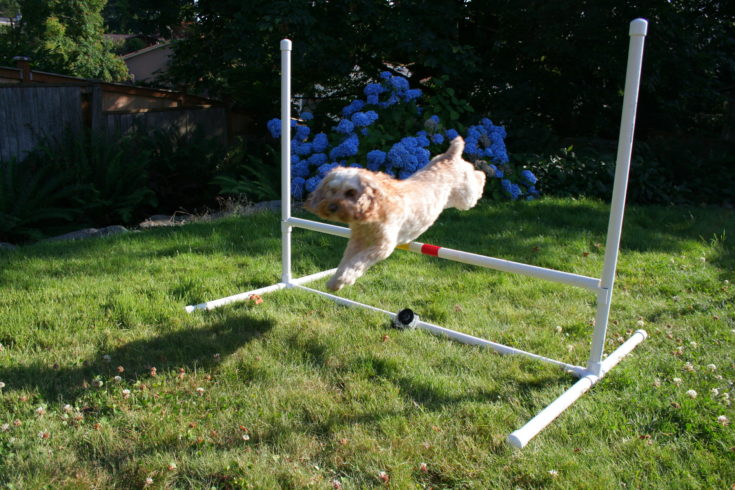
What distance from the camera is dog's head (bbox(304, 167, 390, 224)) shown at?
2.34 m

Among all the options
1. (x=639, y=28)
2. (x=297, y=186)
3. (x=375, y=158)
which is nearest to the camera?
(x=639, y=28)

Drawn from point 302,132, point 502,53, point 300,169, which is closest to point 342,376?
point 300,169

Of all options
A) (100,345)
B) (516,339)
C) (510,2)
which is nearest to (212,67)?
(510,2)

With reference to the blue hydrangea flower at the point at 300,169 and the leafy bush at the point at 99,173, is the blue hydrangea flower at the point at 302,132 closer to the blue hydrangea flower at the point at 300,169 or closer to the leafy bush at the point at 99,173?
the blue hydrangea flower at the point at 300,169

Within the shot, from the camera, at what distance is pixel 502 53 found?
975 centimetres

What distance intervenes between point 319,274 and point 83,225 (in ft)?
13.2

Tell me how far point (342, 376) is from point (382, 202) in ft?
3.83

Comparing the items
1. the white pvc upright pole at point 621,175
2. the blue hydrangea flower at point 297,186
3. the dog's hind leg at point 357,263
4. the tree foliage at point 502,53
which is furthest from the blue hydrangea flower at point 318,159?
the white pvc upright pole at point 621,175

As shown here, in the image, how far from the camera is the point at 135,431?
102 inches

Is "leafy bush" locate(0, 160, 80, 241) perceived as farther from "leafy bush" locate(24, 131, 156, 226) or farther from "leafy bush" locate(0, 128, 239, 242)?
"leafy bush" locate(24, 131, 156, 226)

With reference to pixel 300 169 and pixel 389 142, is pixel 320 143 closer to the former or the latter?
pixel 300 169

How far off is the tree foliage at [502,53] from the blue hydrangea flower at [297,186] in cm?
214

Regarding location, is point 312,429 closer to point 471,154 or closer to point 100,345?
point 100,345

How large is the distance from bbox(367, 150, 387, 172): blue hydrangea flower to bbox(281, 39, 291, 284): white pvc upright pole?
1.18m
